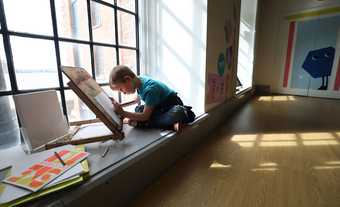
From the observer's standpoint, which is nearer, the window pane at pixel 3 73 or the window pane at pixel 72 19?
the window pane at pixel 3 73

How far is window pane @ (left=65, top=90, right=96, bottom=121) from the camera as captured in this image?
4.97 feet

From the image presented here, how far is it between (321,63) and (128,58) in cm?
474

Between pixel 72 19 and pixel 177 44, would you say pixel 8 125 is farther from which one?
pixel 177 44

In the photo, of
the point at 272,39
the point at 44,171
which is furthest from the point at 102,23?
the point at 272,39

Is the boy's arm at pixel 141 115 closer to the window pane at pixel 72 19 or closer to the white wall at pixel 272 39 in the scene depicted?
the window pane at pixel 72 19

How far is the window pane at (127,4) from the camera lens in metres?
1.84

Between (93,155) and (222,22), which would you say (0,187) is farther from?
(222,22)

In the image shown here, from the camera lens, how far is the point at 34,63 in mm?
1300

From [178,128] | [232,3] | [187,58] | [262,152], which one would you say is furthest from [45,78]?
[232,3]

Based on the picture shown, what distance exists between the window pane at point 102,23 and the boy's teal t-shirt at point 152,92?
56cm

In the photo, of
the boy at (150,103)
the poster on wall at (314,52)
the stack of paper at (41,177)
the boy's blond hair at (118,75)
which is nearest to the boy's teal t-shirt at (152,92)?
the boy at (150,103)

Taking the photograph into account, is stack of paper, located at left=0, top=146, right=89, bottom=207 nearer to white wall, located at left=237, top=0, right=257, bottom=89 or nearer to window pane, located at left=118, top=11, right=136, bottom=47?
window pane, located at left=118, top=11, right=136, bottom=47

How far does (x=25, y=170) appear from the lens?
33.2 inches

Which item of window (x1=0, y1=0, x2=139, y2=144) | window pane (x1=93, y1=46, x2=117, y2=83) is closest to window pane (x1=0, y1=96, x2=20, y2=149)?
window (x1=0, y1=0, x2=139, y2=144)
